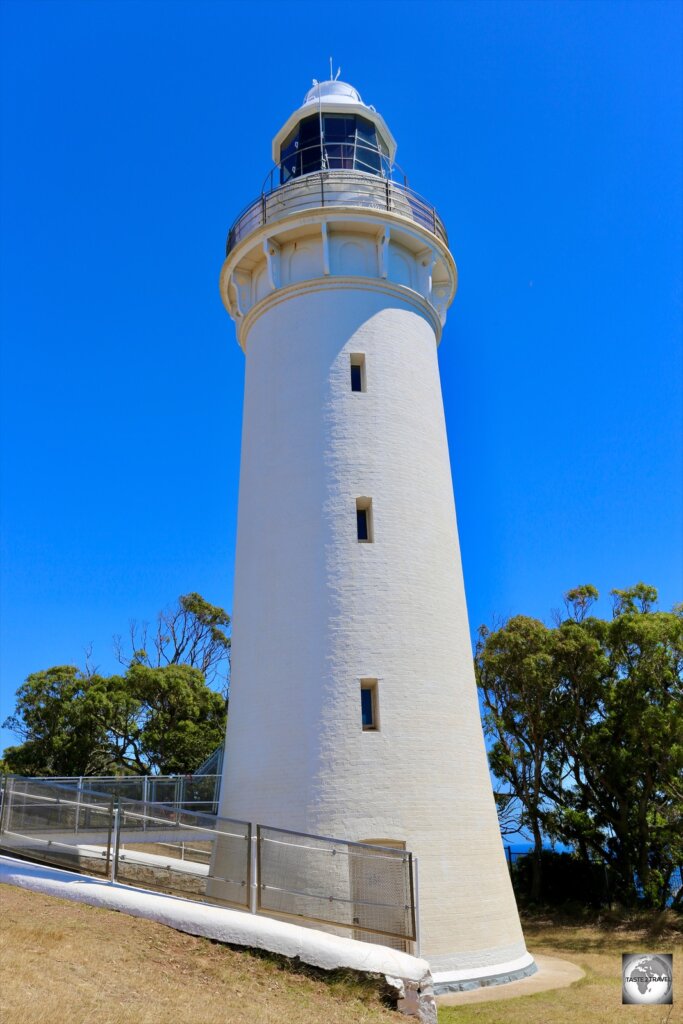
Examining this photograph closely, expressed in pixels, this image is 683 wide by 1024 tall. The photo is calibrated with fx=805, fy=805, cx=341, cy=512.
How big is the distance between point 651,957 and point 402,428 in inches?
497

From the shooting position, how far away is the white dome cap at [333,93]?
22062mm

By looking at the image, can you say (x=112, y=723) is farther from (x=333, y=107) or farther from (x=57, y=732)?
(x=333, y=107)

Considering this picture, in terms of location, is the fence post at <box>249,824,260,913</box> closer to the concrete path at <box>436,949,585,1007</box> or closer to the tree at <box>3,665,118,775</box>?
the concrete path at <box>436,949,585,1007</box>

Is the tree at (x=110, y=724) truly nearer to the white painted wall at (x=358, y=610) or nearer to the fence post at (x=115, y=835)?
the white painted wall at (x=358, y=610)

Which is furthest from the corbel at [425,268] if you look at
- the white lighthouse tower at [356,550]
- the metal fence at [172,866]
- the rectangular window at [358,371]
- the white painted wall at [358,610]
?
the metal fence at [172,866]

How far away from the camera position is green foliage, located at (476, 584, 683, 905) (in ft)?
79.0

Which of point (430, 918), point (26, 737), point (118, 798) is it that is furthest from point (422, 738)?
point (26, 737)

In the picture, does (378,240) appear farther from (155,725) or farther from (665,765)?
(155,725)

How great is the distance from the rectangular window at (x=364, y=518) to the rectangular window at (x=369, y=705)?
3.10 metres

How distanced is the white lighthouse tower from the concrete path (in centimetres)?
35

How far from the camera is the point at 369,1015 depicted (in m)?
9.34

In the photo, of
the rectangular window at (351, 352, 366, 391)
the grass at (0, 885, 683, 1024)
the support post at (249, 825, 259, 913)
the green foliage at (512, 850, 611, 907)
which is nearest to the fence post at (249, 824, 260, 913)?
the support post at (249, 825, 259, 913)

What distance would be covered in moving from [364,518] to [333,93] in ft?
41.8

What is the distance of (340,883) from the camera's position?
47.6 ft
